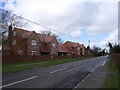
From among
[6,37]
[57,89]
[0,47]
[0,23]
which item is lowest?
[57,89]

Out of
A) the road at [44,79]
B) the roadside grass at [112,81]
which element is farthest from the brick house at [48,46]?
the roadside grass at [112,81]

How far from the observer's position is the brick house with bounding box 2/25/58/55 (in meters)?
25.0

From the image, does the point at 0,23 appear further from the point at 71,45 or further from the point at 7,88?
the point at 71,45

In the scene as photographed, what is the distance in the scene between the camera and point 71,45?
2800 inches

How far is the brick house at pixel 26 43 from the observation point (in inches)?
985

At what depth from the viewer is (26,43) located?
115ft

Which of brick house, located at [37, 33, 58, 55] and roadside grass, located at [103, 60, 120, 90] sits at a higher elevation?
brick house, located at [37, 33, 58, 55]

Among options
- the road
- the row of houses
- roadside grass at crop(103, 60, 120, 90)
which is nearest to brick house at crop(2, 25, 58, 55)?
the row of houses

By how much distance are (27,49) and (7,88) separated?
93.5 feet

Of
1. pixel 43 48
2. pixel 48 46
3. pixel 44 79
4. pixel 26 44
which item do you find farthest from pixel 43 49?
pixel 44 79

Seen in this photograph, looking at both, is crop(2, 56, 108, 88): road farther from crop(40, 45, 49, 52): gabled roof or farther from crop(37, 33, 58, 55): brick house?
crop(37, 33, 58, 55): brick house

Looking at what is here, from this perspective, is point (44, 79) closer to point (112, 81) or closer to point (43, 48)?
point (112, 81)

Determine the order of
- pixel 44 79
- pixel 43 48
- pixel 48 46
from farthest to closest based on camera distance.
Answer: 1. pixel 48 46
2. pixel 43 48
3. pixel 44 79

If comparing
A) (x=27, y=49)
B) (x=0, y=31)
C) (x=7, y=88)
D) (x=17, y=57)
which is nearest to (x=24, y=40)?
(x=27, y=49)
